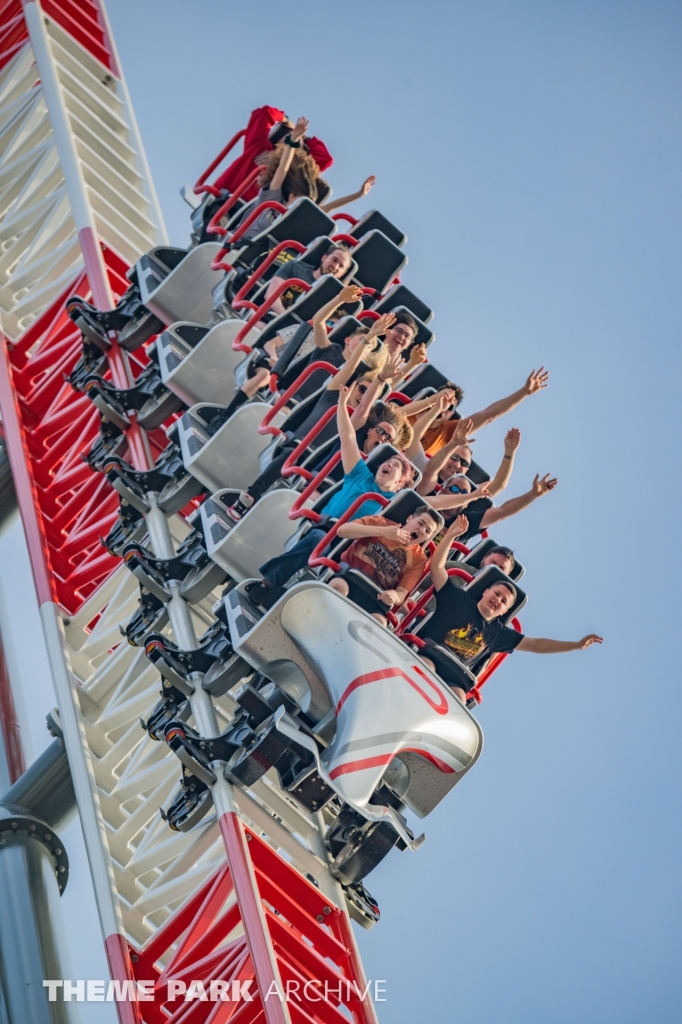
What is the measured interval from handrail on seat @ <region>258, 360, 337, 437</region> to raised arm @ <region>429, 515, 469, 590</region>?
1367 mm

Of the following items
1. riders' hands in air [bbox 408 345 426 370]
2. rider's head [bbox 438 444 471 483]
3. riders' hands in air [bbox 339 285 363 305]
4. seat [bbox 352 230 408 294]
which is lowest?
rider's head [bbox 438 444 471 483]

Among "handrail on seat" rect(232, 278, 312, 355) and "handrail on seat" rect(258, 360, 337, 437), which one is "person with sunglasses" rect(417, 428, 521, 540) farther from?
"handrail on seat" rect(232, 278, 312, 355)

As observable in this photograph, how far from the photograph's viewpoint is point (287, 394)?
10258 millimetres

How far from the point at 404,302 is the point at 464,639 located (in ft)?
11.9

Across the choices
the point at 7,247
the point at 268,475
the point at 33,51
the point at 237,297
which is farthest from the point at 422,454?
the point at 33,51

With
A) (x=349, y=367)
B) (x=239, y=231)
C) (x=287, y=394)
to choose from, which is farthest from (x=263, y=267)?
(x=349, y=367)

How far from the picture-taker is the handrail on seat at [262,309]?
10.8m

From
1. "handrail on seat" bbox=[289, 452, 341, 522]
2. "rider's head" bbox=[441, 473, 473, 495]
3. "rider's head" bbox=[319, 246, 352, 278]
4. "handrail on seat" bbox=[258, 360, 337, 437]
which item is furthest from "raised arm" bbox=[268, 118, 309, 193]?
"handrail on seat" bbox=[289, 452, 341, 522]

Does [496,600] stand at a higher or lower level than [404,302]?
lower

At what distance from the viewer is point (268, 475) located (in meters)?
10.3

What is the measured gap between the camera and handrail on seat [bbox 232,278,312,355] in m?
10.8

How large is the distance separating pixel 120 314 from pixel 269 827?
424cm

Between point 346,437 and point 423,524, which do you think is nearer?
point 423,524

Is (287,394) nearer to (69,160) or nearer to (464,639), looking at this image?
(464,639)
